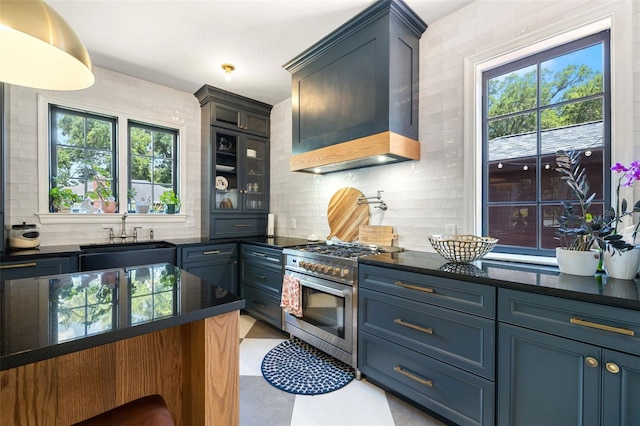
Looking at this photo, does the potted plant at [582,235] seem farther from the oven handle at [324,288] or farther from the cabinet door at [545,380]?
the oven handle at [324,288]

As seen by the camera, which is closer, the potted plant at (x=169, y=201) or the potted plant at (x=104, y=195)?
the potted plant at (x=104, y=195)

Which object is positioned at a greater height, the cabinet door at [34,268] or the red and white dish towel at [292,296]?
the cabinet door at [34,268]

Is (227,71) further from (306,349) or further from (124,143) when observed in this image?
(306,349)

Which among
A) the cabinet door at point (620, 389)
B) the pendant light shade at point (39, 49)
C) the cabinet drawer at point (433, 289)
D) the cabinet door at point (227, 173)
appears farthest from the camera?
the cabinet door at point (227, 173)

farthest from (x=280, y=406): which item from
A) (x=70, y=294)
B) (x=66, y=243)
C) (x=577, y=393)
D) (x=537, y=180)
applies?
(x=66, y=243)

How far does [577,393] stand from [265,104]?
407cm

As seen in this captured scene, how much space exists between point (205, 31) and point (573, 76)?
2.79m

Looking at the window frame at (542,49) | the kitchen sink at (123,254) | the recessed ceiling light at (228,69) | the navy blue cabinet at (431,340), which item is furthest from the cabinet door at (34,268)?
the window frame at (542,49)

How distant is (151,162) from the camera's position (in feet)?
11.3

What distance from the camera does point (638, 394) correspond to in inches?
41.3

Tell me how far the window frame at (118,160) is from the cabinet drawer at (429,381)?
2.83 m

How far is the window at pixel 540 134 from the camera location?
5.63ft

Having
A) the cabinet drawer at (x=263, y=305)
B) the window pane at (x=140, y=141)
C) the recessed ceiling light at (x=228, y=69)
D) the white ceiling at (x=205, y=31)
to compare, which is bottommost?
the cabinet drawer at (x=263, y=305)

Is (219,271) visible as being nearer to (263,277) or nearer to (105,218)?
(263,277)
